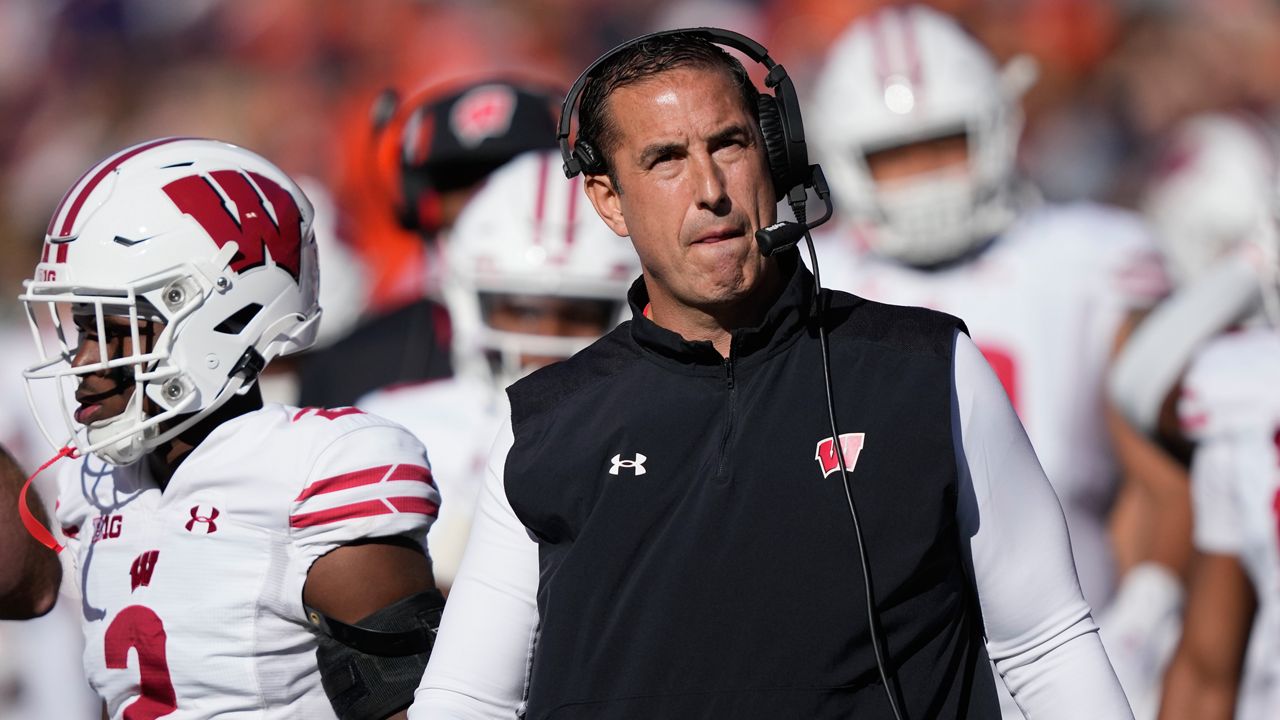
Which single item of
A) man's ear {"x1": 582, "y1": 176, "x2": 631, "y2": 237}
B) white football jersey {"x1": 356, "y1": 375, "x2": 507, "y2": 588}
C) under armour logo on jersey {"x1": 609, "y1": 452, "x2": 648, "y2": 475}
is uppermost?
man's ear {"x1": 582, "y1": 176, "x2": 631, "y2": 237}

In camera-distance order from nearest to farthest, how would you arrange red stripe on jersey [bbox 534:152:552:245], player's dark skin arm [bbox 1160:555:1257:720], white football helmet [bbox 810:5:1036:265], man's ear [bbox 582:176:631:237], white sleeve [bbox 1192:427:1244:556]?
1. man's ear [bbox 582:176:631:237]
2. player's dark skin arm [bbox 1160:555:1257:720]
3. white sleeve [bbox 1192:427:1244:556]
4. red stripe on jersey [bbox 534:152:552:245]
5. white football helmet [bbox 810:5:1036:265]

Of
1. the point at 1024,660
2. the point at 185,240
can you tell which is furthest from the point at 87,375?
the point at 1024,660

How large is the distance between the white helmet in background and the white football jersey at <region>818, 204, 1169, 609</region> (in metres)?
2.69

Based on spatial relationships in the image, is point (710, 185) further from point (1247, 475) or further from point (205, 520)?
point (1247, 475)

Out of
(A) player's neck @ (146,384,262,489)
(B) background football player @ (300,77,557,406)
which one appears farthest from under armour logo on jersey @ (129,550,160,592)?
(B) background football player @ (300,77,557,406)

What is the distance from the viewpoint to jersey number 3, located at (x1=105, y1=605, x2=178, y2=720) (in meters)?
2.58

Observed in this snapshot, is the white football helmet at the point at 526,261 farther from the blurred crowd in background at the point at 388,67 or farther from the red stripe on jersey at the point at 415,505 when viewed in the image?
the blurred crowd in background at the point at 388,67

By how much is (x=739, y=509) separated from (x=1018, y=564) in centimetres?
35

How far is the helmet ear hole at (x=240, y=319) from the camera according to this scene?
2.74 m

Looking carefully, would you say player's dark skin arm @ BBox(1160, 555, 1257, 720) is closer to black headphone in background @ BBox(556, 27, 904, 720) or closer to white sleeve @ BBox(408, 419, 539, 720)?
black headphone in background @ BBox(556, 27, 904, 720)

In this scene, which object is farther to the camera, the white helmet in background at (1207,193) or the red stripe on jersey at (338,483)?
the white helmet in background at (1207,193)

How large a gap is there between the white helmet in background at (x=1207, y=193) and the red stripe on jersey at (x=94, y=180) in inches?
239

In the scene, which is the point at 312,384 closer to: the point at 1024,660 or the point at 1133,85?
the point at 1024,660

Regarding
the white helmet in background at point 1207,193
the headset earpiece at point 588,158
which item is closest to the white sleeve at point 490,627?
the headset earpiece at point 588,158
